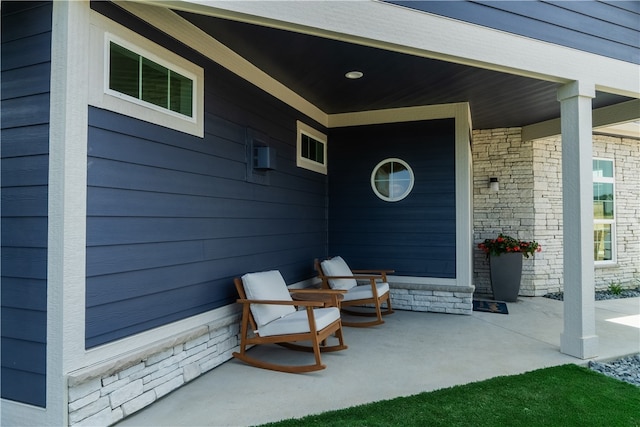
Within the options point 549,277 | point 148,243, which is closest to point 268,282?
point 148,243

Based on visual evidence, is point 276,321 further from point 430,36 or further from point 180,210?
point 430,36

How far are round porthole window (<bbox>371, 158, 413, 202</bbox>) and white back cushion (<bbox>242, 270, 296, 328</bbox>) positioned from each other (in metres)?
2.67

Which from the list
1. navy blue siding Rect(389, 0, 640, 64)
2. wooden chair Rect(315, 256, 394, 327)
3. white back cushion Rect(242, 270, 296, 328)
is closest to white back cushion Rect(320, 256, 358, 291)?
wooden chair Rect(315, 256, 394, 327)

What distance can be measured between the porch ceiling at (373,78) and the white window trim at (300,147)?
0.38 meters

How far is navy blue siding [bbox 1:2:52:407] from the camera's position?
2340 mm

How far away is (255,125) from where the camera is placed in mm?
4289

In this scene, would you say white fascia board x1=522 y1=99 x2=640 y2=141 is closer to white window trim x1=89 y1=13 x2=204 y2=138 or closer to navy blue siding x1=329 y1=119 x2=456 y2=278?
navy blue siding x1=329 y1=119 x2=456 y2=278

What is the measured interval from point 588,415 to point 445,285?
3022 millimetres

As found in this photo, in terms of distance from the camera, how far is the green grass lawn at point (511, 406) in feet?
8.43

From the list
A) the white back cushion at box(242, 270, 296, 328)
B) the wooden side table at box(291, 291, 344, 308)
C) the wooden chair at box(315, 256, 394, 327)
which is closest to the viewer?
the white back cushion at box(242, 270, 296, 328)

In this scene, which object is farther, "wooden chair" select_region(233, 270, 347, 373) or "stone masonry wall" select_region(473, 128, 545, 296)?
"stone masonry wall" select_region(473, 128, 545, 296)

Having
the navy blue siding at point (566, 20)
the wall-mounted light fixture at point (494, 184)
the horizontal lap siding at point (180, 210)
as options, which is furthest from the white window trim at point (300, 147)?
the wall-mounted light fixture at point (494, 184)

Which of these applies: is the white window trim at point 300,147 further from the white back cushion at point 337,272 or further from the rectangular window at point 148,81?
the rectangular window at point 148,81

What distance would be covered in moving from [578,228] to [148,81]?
4.02 m
